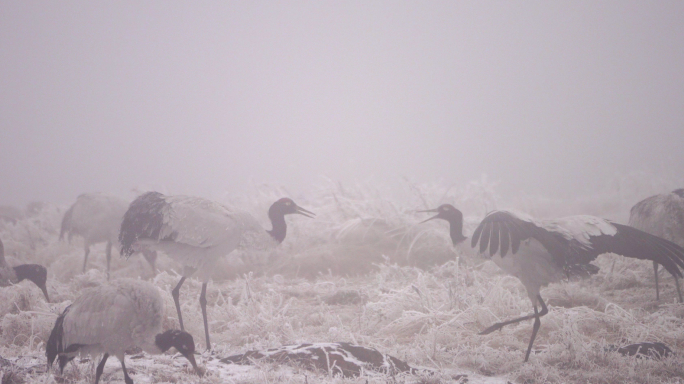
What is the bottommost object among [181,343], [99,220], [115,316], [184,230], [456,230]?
[99,220]

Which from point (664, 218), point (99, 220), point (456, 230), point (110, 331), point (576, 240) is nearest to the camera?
point (110, 331)

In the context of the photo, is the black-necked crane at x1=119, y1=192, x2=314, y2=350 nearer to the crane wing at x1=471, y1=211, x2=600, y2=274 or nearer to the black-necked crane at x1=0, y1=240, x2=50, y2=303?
the black-necked crane at x1=0, y1=240, x2=50, y2=303

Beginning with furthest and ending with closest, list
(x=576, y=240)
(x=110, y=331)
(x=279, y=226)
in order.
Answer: (x=279, y=226) < (x=576, y=240) < (x=110, y=331)

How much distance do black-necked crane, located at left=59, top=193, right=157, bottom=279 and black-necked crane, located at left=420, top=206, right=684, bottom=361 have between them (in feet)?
22.4

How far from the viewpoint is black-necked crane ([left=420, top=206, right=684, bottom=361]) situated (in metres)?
4.06

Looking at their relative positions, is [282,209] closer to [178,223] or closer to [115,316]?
[178,223]

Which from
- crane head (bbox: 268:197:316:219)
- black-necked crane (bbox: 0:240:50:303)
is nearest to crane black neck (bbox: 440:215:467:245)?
crane head (bbox: 268:197:316:219)

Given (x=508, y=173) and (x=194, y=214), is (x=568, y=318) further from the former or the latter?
(x=508, y=173)

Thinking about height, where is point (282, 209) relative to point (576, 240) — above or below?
below

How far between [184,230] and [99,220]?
4586mm

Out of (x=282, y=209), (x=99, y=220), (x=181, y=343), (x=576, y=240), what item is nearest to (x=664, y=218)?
(x=576, y=240)

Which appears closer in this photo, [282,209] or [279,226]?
[279,226]

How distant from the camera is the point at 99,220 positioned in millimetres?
8539

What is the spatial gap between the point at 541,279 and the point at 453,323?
1.05 metres
